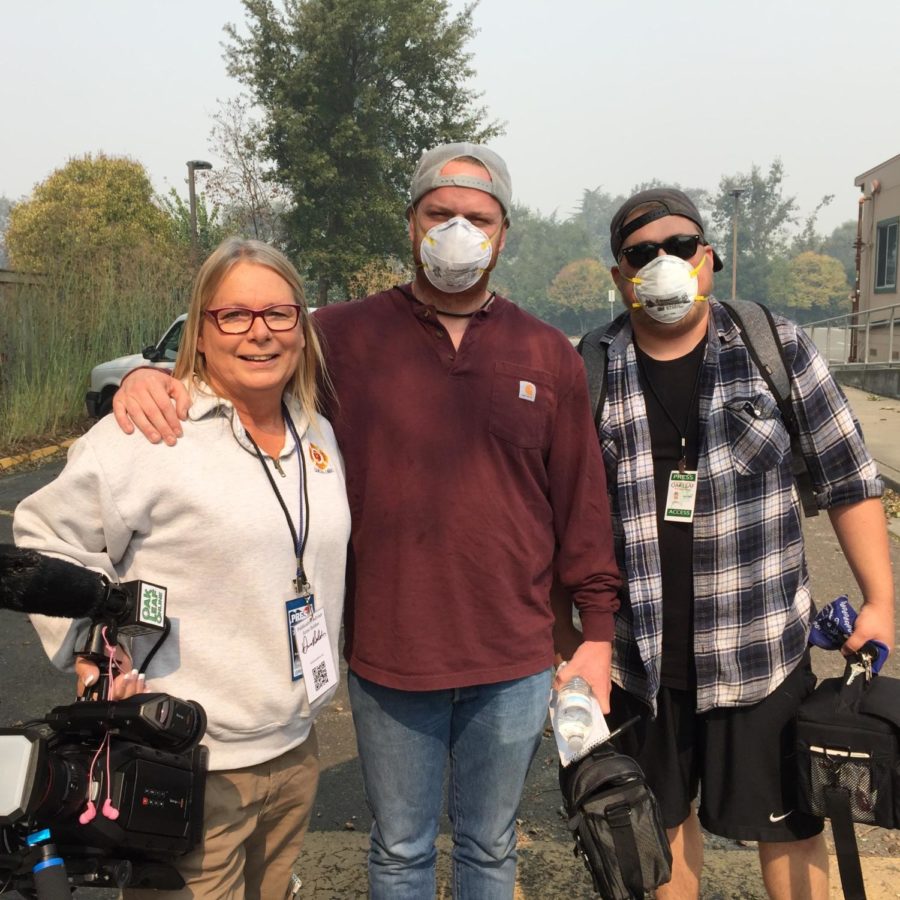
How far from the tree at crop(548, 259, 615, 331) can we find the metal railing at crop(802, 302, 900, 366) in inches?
2906

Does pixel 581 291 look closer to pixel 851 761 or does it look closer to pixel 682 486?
pixel 682 486

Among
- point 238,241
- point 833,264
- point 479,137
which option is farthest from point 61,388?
point 833,264

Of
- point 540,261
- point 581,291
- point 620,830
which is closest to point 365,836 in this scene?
point 620,830

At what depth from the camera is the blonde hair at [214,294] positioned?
1899 mm

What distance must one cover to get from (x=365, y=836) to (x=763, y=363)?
220 centimetres

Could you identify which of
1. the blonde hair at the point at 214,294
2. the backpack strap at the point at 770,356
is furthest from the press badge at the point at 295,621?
the backpack strap at the point at 770,356

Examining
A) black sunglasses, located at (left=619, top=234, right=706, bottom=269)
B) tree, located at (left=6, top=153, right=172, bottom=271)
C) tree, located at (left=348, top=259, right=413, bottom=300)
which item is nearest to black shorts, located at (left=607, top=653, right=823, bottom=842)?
black sunglasses, located at (left=619, top=234, right=706, bottom=269)

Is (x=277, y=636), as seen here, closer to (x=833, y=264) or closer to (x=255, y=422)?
(x=255, y=422)

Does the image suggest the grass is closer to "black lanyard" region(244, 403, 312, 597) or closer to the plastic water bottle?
"black lanyard" region(244, 403, 312, 597)

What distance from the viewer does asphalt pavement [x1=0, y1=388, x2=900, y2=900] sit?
2.81 metres

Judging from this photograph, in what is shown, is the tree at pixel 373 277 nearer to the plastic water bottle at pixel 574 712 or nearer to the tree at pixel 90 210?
the tree at pixel 90 210

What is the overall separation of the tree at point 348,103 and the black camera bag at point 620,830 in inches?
1091

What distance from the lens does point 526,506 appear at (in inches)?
80.8

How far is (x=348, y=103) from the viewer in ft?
96.6
